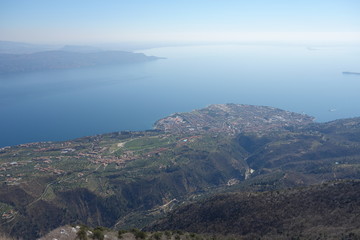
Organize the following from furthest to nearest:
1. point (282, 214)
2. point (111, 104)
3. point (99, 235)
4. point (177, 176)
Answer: point (111, 104)
point (177, 176)
point (282, 214)
point (99, 235)

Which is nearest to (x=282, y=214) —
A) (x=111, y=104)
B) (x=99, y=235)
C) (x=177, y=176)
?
(x=99, y=235)

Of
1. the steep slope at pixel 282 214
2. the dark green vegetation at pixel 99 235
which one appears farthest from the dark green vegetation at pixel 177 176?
the dark green vegetation at pixel 99 235

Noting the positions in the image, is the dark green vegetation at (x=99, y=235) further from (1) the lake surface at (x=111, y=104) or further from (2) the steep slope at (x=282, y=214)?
(1) the lake surface at (x=111, y=104)

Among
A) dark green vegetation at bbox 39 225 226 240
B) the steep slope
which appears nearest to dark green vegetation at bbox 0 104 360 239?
the steep slope

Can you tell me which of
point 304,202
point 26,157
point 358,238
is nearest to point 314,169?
point 304,202

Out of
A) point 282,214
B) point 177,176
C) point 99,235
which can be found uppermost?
point 99,235

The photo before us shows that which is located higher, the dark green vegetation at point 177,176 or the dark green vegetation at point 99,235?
the dark green vegetation at point 99,235

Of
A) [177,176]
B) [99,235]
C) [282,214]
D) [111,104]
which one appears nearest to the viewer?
[99,235]

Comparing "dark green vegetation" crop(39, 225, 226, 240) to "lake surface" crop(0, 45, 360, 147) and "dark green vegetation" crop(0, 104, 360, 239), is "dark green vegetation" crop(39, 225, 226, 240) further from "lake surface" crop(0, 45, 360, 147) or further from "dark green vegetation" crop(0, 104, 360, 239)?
"lake surface" crop(0, 45, 360, 147)

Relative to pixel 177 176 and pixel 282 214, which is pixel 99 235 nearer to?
pixel 282 214
